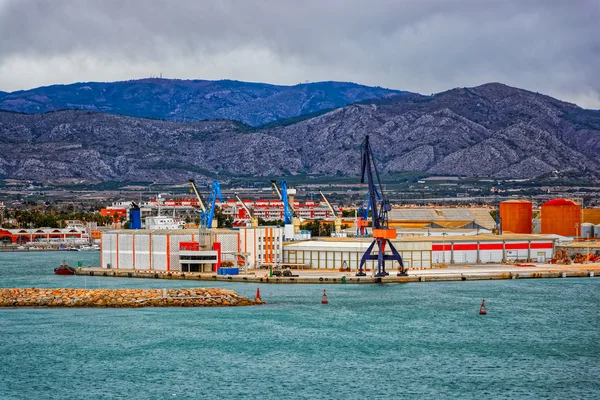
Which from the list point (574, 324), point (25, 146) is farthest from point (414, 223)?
point (25, 146)

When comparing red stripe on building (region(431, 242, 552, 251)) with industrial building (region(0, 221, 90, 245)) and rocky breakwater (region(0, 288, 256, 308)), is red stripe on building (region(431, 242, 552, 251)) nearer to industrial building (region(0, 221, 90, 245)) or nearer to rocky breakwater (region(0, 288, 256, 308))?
rocky breakwater (region(0, 288, 256, 308))

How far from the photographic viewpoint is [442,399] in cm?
2562

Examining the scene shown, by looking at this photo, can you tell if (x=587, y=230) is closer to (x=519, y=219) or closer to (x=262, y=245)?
(x=519, y=219)

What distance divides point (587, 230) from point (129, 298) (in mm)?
43793

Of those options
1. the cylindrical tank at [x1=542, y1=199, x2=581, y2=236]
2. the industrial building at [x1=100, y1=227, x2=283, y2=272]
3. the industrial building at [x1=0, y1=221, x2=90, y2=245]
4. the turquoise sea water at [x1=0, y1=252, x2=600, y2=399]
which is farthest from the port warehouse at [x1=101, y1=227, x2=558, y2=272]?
the industrial building at [x1=0, y1=221, x2=90, y2=245]

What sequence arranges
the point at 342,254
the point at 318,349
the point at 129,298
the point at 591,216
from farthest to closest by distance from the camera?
the point at 591,216, the point at 342,254, the point at 129,298, the point at 318,349

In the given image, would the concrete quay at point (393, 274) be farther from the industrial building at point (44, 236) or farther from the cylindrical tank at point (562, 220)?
the industrial building at point (44, 236)

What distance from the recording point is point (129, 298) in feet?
136

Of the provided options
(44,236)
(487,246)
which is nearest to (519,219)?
(487,246)

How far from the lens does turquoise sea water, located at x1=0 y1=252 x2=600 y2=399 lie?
26875 millimetres

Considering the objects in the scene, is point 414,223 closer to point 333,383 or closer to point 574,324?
point 574,324

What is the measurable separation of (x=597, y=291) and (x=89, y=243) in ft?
174

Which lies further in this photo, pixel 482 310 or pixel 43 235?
pixel 43 235

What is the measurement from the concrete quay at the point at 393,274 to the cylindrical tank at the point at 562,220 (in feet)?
62.1
